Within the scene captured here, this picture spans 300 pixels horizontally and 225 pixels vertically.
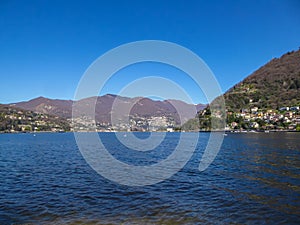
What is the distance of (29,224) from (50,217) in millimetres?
1066

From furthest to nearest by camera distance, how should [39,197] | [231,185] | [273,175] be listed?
[273,175] < [231,185] < [39,197]

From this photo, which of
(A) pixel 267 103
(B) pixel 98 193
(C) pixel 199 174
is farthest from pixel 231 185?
(A) pixel 267 103

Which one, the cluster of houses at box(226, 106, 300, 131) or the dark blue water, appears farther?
the cluster of houses at box(226, 106, 300, 131)

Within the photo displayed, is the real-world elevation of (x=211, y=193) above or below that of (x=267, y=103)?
below

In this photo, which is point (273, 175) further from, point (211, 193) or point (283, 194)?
point (211, 193)

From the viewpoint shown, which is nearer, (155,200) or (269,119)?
(155,200)

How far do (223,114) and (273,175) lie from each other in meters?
180

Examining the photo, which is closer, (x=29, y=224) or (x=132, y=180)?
(x=29, y=224)

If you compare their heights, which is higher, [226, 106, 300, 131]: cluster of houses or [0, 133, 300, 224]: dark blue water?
[226, 106, 300, 131]: cluster of houses

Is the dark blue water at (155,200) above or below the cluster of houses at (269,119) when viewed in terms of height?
below

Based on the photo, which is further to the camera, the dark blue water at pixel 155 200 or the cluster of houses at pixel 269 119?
the cluster of houses at pixel 269 119

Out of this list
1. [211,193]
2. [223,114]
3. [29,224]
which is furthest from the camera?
[223,114]

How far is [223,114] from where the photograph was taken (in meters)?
196

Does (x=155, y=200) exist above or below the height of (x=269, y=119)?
below
